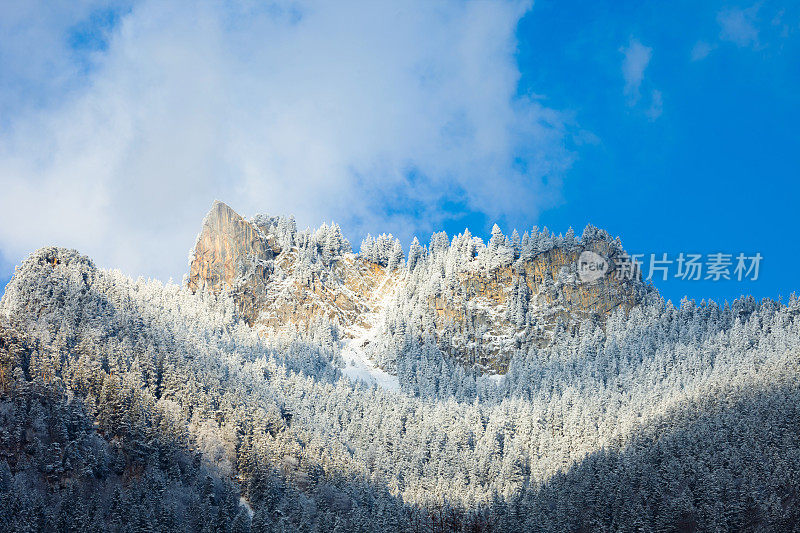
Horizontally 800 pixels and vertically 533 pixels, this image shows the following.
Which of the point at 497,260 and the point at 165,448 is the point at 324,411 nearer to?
the point at 165,448

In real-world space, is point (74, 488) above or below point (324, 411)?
below

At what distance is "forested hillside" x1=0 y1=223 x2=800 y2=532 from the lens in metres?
83.9

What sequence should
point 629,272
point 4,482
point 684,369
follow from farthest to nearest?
1. point 629,272
2. point 684,369
3. point 4,482

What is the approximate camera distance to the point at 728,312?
505 ft

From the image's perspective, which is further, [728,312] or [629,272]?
[629,272]

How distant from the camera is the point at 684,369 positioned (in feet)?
418

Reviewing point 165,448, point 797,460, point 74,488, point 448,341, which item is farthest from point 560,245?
point 74,488

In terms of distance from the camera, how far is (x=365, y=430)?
415ft

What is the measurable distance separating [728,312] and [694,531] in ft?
285

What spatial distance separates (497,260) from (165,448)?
123 metres

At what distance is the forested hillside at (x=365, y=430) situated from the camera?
8388 centimetres

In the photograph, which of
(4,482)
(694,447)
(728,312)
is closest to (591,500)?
(694,447)

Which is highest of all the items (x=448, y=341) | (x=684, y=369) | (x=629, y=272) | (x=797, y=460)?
(x=629, y=272)

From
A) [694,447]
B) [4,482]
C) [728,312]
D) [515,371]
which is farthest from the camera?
[515,371]
